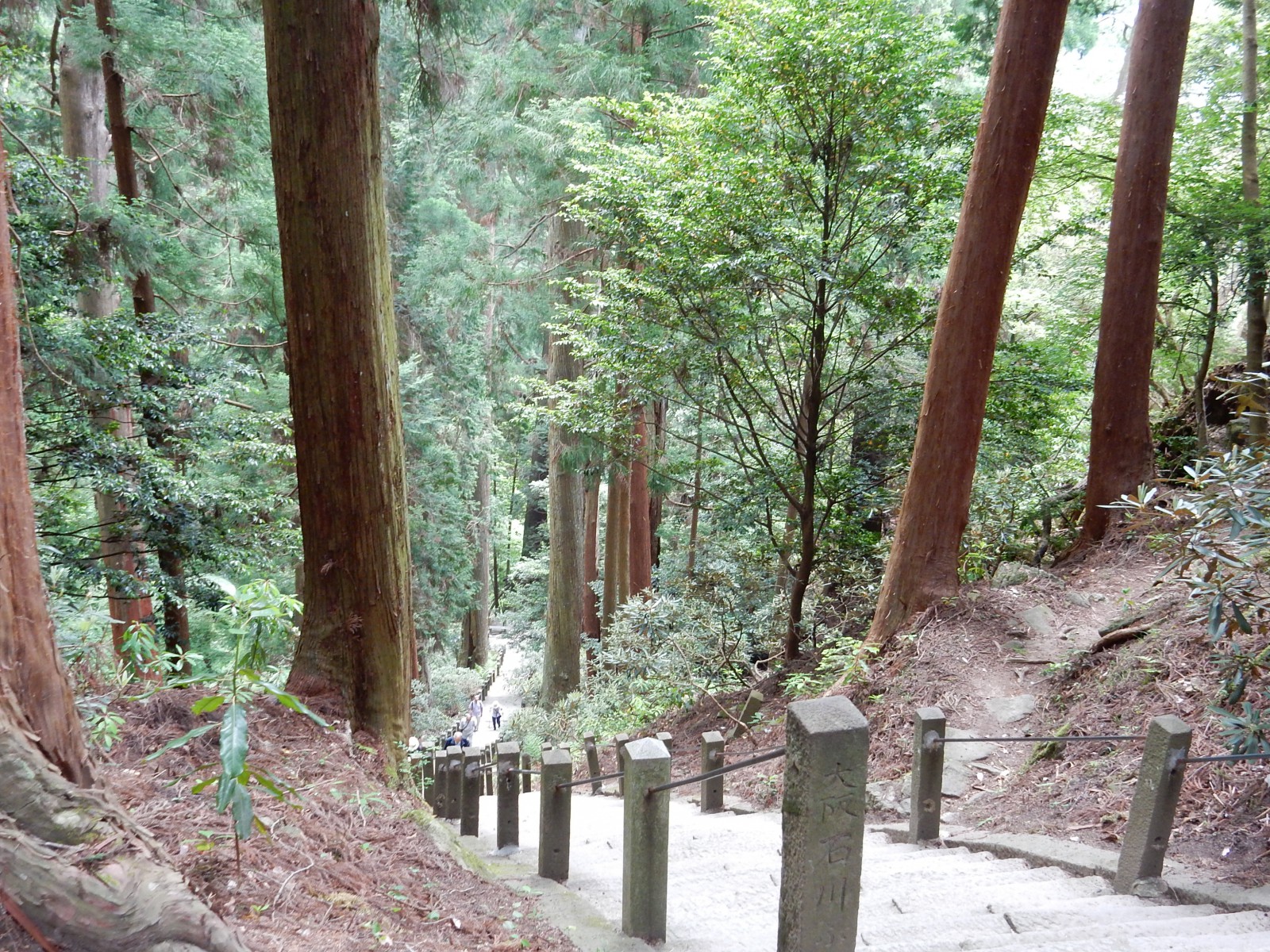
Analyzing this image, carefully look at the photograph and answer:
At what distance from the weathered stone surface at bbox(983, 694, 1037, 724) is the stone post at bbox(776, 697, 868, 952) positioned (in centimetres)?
449

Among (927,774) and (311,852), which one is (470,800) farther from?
(311,852)

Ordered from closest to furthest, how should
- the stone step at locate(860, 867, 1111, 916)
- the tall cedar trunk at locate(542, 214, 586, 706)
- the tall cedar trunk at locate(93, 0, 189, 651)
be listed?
the stone step at locate(860, 867, 1111, 916)
the tall cedar trunk at locate(93, 0, 189, 651)
the tall cedar trunk at locate(542, 214, 586, 706)

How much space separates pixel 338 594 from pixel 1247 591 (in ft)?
15.2

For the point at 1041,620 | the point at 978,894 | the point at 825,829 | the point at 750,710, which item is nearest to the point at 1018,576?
the point at 1041,620

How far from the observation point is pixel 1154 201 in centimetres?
941

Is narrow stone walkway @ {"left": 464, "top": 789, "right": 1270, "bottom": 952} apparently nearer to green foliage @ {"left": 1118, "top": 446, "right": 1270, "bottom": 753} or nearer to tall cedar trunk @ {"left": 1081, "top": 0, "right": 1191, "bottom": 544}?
green foliage @ {"left": 1118, "top": 446, "right": 1270, "bottom": 753}

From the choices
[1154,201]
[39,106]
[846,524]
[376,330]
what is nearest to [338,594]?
[376,330]

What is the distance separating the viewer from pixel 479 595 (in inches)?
1242

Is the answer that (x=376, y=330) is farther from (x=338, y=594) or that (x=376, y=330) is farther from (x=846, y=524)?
(x=846, y=524)

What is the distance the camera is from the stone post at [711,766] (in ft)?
21.4

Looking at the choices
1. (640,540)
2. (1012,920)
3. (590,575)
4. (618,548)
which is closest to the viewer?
(1012,920)

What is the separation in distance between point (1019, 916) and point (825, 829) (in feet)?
4.51

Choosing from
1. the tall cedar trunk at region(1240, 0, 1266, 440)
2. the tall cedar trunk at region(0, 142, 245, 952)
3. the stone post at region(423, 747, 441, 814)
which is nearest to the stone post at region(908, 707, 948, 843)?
the tall cedar trunk at region(0, 142, 245, 952)

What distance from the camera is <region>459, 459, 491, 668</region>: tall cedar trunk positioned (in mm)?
31641
